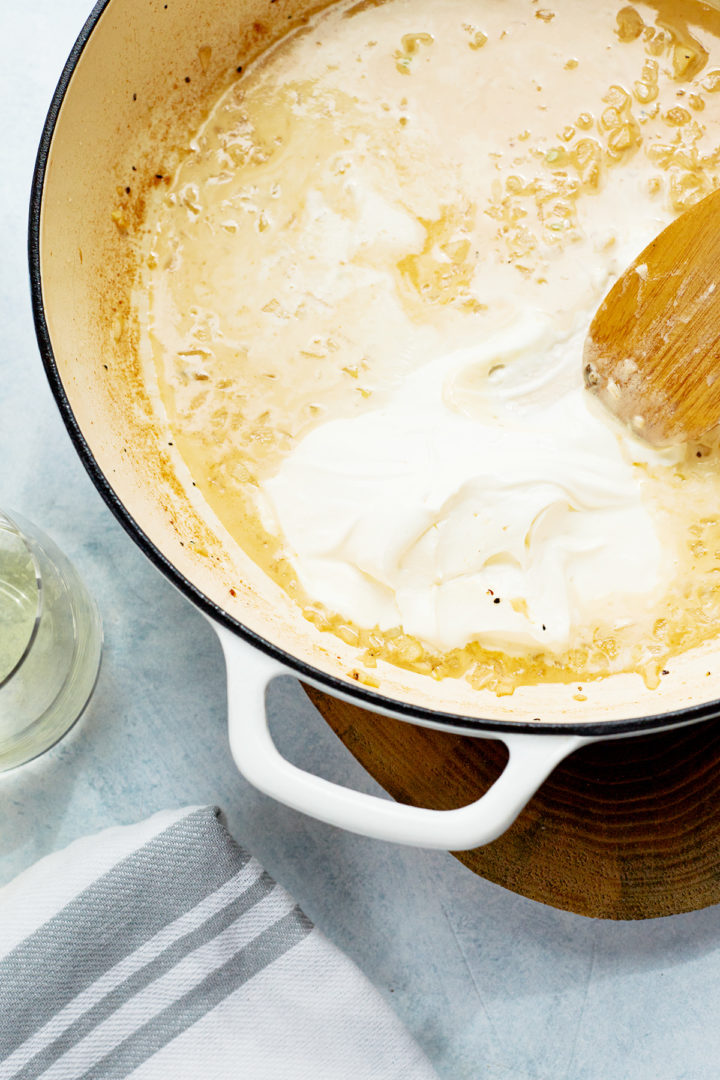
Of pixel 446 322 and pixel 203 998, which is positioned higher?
pixel 446 322

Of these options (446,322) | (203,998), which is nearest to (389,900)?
(203,998)

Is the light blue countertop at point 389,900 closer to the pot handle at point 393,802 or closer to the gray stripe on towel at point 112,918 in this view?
the gray stripe on towel at point 112,918

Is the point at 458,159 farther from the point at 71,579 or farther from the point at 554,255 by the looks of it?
the point at 71,579

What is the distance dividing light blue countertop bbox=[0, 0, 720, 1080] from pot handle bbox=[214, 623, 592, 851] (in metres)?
0.29

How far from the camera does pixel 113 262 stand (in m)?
1.15

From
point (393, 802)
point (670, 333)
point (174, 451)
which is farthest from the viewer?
point (174, 451)

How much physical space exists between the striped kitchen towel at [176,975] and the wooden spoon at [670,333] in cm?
70

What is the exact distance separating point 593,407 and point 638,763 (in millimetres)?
414

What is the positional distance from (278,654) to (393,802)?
0.56 ft

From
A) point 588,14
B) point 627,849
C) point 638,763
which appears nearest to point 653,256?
point 588,14

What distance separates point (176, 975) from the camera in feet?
3.61

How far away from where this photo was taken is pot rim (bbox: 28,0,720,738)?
87 cm

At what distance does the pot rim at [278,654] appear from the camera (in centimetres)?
87

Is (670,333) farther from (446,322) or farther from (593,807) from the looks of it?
(593,807)
